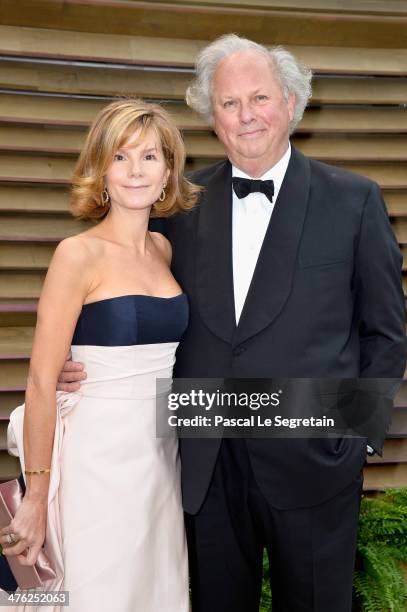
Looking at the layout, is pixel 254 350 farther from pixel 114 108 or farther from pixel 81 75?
pixel 81 75

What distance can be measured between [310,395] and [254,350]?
217 millimetres

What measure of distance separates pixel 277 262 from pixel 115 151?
1.88ft

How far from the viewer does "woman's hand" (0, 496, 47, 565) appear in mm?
2234

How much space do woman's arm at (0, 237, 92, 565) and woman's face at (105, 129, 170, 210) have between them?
0.82ft

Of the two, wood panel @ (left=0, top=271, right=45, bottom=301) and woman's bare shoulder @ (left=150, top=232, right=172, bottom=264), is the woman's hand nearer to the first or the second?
woman's bare shoulder @ (left=150, top=232, right=172, bottom=264)

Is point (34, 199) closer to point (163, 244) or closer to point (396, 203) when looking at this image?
point (163, 244)

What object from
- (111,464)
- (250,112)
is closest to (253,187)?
(250,112)

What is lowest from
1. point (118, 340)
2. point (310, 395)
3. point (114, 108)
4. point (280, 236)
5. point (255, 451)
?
point (255, 451)

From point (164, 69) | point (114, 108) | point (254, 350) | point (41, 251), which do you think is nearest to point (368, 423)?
point (254, 350)

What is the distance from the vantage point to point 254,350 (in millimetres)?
2334

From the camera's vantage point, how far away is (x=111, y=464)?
231cm

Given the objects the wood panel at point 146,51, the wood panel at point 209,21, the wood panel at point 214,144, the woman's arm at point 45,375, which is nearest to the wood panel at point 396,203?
the wood panel at point 214,144

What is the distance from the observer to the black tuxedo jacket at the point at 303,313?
2.34 meters

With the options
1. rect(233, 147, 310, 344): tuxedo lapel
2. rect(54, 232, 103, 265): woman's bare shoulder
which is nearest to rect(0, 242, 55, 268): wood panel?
rect(54, 232, 103, 265): woman's bare shoulder
